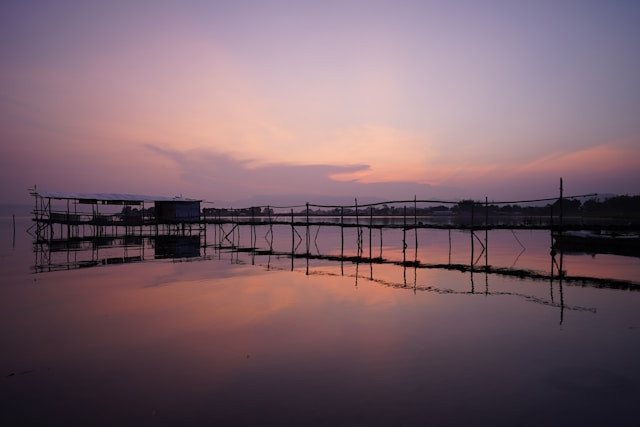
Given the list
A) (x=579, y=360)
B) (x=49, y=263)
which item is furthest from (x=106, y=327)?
(x=49, y=263)

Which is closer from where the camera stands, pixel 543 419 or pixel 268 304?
pixel 543 419

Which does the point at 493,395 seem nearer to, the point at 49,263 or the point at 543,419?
the point at 543,419

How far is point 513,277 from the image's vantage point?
48.3 feet

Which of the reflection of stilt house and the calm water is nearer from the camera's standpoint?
the calm water

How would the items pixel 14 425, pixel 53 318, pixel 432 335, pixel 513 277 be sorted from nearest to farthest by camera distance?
pixel 14 425 → pixel 432 335 → pixel 53 318 → pixel 513 277

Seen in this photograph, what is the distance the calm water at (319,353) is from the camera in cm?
510

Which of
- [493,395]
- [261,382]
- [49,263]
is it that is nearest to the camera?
[493,395]

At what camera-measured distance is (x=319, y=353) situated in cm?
708

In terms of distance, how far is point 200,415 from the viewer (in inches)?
197

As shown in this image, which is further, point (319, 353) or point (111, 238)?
point (111, 238)

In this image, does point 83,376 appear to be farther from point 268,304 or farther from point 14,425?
point 268,304

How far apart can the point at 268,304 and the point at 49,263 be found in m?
13.4

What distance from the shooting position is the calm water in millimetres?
5102

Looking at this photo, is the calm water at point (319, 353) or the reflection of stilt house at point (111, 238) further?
the reflection of stilt house at point (111, 238)
